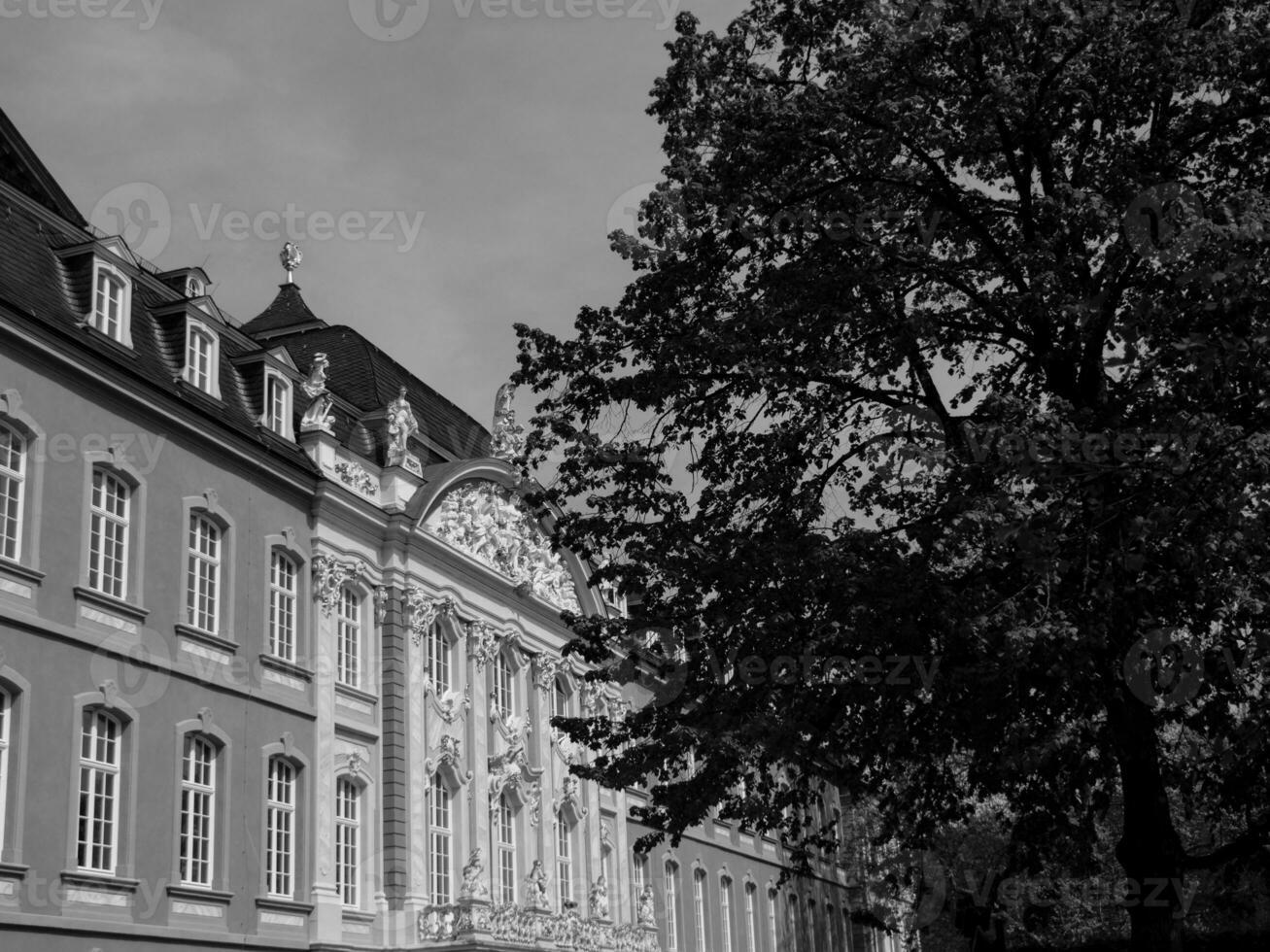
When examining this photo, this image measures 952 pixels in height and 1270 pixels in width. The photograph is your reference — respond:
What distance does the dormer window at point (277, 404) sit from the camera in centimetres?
2434

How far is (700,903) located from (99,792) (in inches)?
909

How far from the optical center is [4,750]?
17.3m

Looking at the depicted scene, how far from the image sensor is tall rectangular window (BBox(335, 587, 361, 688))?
2489 centimetres

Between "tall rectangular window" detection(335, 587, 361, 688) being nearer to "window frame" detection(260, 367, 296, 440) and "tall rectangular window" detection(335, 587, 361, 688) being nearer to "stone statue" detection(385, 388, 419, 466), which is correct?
"stone statue" detection(385, 388, 419, 466)

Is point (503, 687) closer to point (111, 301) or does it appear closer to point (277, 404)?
point (277, 404)

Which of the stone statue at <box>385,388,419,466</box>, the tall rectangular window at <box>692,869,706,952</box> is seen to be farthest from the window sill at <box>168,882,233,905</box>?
the tall rectangular window at <box>692,869,706,952</box>

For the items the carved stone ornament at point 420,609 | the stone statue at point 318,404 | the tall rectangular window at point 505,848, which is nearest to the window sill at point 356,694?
the carved stone ornament at point 420,609

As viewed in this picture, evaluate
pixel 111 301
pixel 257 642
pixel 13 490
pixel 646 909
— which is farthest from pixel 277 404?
pixel 646 909

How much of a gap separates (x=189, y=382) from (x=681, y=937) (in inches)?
836

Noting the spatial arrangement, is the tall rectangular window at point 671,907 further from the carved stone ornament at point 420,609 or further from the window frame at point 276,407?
the window frame at point 276,407

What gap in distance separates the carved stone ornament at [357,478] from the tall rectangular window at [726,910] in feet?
64.4

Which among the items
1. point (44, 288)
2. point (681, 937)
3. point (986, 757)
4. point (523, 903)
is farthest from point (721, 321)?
point (681, 937)
